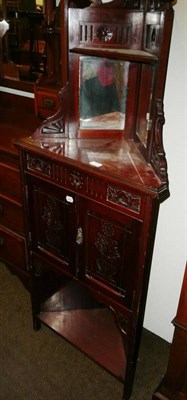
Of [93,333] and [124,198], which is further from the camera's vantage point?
[93,333]

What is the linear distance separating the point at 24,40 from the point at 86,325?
1.78 metres

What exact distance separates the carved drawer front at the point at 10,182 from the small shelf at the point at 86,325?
65 cm

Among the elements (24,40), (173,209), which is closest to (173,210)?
(173,209)

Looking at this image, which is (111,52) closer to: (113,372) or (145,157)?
(145,157)

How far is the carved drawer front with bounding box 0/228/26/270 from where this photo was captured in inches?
83.7

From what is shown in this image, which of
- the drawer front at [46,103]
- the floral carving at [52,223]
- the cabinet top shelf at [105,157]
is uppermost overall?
the drawer front at [46,103]

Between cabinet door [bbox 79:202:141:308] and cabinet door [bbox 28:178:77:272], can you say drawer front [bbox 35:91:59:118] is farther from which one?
cabinet door [bbox 79:202:141:308]

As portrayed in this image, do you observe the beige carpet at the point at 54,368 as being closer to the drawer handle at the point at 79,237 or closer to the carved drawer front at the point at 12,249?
the carved drawer front at the point at 12,249

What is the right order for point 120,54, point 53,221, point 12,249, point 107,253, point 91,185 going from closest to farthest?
1. point 120,54
2. point 91,185
3. point 107,253
4. point 53,221
5. point 12,249

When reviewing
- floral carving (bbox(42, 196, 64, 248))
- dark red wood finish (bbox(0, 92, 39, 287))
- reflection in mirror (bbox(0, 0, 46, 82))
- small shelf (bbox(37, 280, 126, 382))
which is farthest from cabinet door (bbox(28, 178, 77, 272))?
reflection in mirror (bbox(0, 0, 46, 82))

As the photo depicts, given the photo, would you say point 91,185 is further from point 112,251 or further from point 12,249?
point 12,249

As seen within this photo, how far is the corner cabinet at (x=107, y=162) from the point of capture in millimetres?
1251

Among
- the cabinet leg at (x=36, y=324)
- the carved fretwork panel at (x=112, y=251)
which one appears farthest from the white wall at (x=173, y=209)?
the cabinet leg at (x=36, y=324)

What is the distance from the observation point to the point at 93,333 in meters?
2.00
